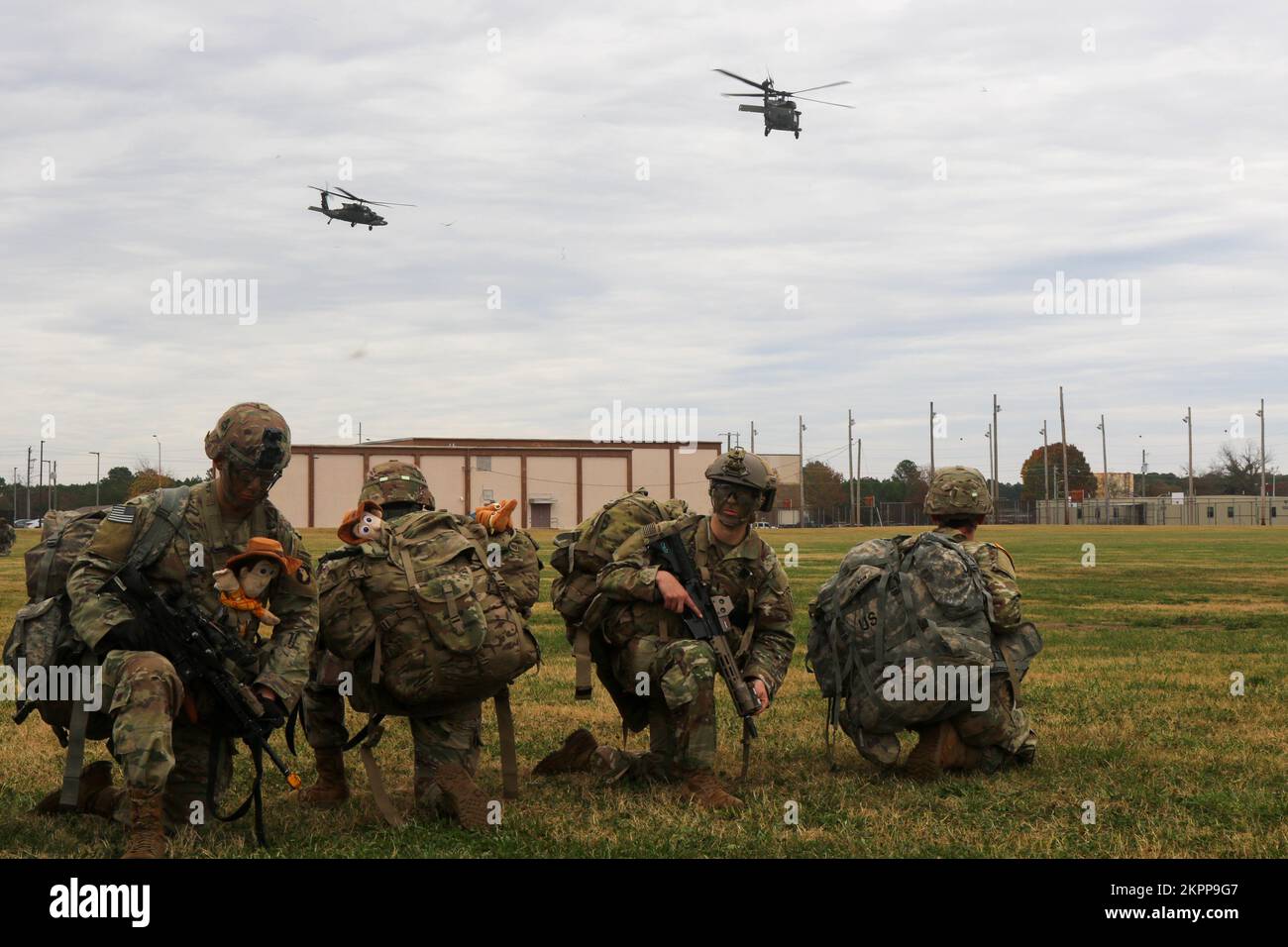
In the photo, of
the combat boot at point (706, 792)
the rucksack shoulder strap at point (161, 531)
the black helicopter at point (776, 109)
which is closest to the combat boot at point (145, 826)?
the rucksack shoulder strap at point (161, 531)

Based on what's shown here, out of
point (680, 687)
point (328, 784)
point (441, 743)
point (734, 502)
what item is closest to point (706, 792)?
point (680, 687)

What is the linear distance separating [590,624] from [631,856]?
1946mm

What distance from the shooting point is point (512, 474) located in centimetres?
9262

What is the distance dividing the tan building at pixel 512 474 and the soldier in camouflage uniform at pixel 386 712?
76564 mm

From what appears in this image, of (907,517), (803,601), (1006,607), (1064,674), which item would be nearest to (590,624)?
(1006,607)

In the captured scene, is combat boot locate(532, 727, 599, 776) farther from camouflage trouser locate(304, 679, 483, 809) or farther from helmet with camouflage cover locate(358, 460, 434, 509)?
helmet with camouflage cover locate(358, 460, 434, 509)

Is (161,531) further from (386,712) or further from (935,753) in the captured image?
(935,753)

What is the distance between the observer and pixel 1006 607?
28.0 feet

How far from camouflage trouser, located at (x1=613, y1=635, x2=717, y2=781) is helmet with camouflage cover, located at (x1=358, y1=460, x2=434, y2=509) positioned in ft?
5.04

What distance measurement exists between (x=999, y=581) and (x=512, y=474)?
8471 centimetres

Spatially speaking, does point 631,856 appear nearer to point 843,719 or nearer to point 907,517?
point 843,719

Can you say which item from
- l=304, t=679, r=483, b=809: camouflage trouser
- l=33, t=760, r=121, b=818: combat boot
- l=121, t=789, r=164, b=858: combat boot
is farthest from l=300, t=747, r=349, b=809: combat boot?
l=121, t=789, r=164, b=858: combat boot

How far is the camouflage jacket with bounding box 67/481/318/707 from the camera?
6.79m

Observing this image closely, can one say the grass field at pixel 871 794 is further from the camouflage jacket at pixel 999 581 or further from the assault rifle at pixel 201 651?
the camouflage jacket at pixel 999 581
